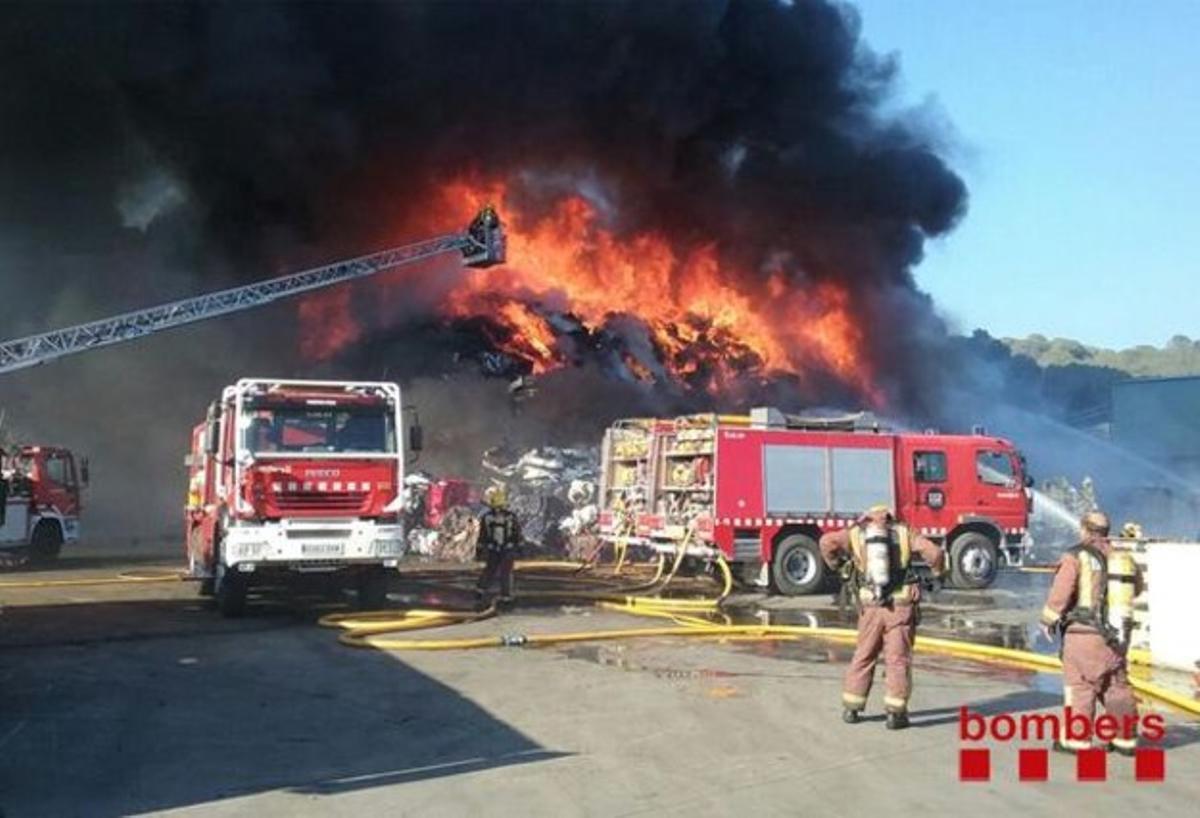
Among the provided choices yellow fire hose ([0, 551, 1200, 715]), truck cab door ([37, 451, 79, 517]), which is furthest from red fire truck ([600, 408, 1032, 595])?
truck cab door ([37, 451, 79, 517])

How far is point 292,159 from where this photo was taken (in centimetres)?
2997

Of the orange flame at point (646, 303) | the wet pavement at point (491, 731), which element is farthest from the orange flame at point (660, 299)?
the wet pavement at point (491, 731)

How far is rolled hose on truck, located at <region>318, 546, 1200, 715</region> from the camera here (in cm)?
988

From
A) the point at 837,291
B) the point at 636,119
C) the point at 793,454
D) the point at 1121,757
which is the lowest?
the point at 1121,757

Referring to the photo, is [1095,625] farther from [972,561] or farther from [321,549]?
[972,561]

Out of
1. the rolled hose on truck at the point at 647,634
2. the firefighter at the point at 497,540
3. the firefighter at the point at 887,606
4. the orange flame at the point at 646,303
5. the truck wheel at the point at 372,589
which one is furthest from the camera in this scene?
the orange flame at the point at 646,303

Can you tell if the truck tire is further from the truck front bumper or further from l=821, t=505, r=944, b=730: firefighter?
l=821, t=505, r=944, b=730: firefighter

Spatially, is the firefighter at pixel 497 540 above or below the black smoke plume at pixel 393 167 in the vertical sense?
below

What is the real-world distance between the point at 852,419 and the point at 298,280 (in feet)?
52.0

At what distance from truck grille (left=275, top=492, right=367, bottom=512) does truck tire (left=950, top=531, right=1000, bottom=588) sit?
9571 millimetres

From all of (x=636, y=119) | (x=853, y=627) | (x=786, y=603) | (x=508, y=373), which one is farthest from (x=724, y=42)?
(x=853, y=627)

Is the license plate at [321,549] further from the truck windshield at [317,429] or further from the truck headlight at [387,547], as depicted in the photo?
the truck windshield at [317,429]

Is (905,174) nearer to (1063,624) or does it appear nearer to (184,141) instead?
(184,141)

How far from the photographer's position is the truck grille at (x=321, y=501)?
40.1 feet
